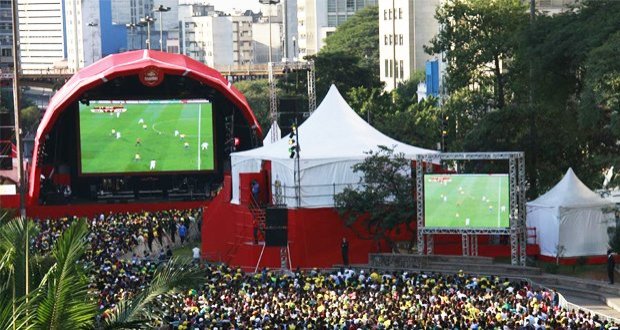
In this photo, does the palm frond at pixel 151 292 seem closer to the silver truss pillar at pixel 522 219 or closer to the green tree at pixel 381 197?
the silver truss pillar at pixel 522 219

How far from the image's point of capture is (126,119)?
58750mm

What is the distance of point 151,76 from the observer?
5750cm

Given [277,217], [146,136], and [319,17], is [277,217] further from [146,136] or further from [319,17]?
[319,17]

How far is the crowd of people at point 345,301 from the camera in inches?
963

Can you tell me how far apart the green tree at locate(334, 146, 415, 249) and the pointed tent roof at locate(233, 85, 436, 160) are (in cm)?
92

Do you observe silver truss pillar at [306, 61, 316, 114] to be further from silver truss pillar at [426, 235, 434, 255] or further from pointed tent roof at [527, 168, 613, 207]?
pointed tent roof at [527, 168, 613, 207]

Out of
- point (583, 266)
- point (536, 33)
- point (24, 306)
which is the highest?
point (536, 33)

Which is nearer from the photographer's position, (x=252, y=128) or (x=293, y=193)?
(x=293, y=193)

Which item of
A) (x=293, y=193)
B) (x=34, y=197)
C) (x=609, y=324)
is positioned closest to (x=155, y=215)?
(x=34, y=197)

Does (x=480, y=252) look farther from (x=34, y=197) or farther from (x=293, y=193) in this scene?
(x=34, y=197)

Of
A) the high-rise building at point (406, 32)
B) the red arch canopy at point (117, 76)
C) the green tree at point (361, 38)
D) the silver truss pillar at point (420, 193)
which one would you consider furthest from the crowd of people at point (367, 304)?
the green tree at point (361, 38)

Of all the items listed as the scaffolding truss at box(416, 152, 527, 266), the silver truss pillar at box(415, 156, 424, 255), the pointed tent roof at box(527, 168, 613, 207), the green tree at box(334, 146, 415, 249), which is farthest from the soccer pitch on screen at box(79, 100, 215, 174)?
the pointed tent roof at box(527, 168, 613, 207)

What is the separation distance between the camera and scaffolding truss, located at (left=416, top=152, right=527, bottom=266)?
36219 millimetres

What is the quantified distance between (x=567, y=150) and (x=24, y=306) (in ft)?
103
